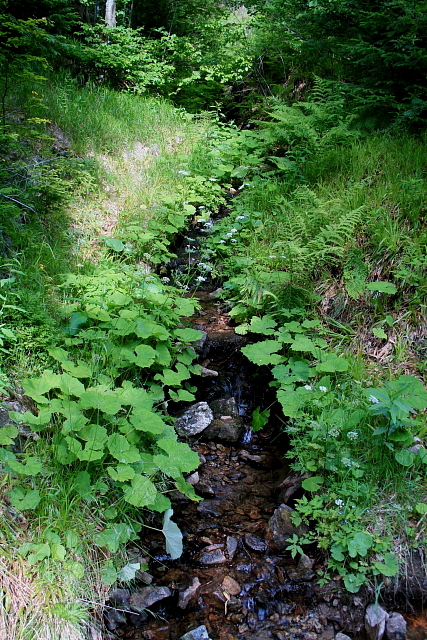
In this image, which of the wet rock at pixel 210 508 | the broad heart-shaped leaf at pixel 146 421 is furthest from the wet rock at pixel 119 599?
the broad heart-shaped leaf at pixel 146 421

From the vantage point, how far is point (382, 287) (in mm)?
4180

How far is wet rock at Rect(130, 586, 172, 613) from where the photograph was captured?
2715mm

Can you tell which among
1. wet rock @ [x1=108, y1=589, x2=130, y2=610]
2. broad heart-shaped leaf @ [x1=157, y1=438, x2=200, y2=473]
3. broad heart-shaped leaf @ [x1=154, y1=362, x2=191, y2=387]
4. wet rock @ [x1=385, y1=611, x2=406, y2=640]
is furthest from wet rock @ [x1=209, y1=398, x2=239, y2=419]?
wet rock @ [x1=385, y1=611, x2=406, y2=640]

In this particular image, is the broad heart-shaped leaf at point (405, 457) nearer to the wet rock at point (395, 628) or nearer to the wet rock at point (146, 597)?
the wet rock at point (395, 628)

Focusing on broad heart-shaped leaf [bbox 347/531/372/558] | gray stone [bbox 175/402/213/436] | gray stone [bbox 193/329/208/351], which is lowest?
gray stone [bbox 175/402/213/436]

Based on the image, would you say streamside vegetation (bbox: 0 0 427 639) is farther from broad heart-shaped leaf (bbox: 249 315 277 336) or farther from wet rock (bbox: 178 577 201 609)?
wet rock (bbox: 178 577 201 609)

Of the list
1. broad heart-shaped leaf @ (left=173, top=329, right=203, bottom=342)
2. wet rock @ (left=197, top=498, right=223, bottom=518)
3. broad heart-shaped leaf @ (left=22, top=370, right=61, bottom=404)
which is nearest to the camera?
broad heart-shaped leaf @ (left=22, top=370, right=61, bottom=404)

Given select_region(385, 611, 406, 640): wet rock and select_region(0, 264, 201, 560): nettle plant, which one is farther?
select_region(0, 264, 201, 560): nettle plant

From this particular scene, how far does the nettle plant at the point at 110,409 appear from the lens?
9.37 feet

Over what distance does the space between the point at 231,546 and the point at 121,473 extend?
98 centimetres

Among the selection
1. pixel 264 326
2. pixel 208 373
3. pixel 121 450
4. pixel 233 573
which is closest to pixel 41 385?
pixel 121 450

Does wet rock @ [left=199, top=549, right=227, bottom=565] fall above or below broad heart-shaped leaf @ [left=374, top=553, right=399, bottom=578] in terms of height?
below

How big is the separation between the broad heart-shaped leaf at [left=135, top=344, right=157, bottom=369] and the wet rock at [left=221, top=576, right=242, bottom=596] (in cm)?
165

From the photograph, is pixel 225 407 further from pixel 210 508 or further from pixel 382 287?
pixel 382 287
